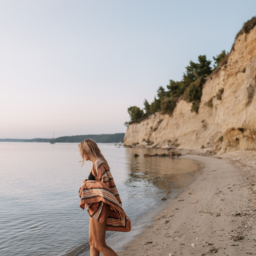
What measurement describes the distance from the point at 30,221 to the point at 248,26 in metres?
25.4

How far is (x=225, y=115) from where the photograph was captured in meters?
24.5

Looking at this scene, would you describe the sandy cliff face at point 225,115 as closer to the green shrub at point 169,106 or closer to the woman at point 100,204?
the green shrub at point 169,106

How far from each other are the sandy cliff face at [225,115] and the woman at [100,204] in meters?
18.1

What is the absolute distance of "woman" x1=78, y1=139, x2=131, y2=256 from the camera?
116 inches

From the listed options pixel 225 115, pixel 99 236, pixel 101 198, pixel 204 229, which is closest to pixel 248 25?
pixel 225 115

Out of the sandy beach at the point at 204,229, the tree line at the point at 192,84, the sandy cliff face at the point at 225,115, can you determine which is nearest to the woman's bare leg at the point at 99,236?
the sandy beach at the point at 204,229

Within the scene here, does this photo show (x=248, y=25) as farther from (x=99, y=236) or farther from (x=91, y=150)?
(x=99, y=236)

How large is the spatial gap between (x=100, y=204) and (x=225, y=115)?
24.1 m

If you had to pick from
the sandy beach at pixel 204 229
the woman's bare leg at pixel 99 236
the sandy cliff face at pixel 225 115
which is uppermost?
the sandy cliff face at pixel 225 115

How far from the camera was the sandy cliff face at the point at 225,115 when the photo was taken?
20.3m

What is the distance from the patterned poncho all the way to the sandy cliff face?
18.1 meters

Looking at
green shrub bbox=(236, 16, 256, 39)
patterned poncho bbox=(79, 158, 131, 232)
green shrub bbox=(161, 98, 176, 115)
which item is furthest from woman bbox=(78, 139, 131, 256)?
green shrub bbox=(161, 98, 176, 115)

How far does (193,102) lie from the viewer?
43781 millimetres

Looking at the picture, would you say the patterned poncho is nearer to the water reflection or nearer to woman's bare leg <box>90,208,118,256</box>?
woman's bare leg <box>90,208,118,256</box>
